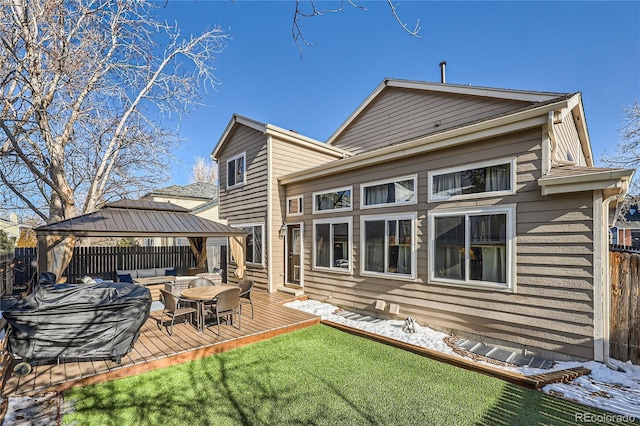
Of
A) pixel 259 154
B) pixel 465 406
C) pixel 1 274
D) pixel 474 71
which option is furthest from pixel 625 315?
pixel 1 274

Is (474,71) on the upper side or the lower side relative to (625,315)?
upper

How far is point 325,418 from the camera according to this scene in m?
3.13

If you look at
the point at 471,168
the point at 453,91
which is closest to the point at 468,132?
the point at 471,168

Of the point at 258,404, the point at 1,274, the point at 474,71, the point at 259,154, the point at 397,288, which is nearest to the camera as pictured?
the point at 258,404

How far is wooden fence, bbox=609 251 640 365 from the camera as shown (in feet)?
13.7

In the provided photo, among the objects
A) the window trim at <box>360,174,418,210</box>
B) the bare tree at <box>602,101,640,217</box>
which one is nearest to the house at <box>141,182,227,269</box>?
the window trim at <box>360,174,418,210</box>

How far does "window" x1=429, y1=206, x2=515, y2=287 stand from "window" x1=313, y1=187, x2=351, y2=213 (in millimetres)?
2350

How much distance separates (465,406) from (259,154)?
26.9ft

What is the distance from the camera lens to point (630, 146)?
1374 cm

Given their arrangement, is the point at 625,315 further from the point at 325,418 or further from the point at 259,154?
the point at 259,154

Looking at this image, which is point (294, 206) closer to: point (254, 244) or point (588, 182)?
point (254, 244)

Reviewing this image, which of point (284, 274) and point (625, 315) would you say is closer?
point (625, 315)

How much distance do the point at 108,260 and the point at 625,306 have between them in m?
14.4

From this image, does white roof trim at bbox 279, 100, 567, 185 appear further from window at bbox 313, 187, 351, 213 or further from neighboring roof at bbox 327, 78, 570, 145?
neighboring roof at bbox 327, 78, 570, 145
